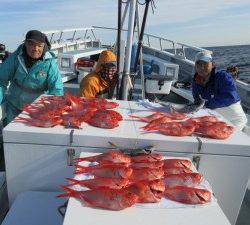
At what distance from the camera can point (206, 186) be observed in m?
2.45

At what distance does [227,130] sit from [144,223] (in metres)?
1.40

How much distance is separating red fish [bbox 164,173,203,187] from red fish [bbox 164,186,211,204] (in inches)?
2.4

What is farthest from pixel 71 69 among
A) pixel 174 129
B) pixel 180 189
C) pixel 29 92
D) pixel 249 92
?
pixel 180 189

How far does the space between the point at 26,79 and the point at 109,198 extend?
2.46 m

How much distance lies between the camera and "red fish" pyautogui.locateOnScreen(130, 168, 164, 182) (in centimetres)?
242

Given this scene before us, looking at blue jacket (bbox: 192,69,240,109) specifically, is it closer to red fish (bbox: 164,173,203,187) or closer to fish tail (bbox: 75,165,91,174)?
red fish (bbox: 164,173,203,187)

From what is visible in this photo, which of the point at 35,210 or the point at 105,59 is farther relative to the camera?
the point at 105,59

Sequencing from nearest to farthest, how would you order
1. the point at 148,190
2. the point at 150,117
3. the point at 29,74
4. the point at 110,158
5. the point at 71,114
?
the point at 148,190 → the point at 110,158 → the point at 71,114 → the point at 150,117 → the point at 29,74

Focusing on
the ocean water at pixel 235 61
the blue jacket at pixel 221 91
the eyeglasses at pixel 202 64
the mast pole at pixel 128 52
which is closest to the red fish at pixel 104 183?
the mast pole at pixel 128 52

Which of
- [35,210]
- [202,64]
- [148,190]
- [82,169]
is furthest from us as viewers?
[202,64]

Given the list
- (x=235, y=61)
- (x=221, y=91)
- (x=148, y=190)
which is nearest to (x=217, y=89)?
(x=221, y=91)

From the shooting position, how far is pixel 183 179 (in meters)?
2.41

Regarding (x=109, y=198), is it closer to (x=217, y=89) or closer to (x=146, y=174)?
(x=146, y=174)

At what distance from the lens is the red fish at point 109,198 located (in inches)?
82.9
